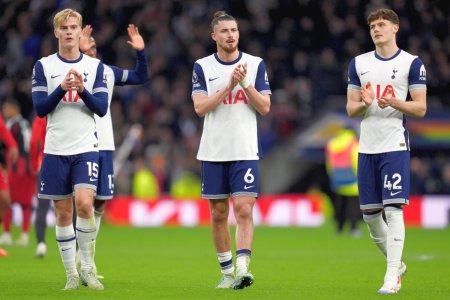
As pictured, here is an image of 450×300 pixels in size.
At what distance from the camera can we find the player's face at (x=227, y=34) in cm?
1038

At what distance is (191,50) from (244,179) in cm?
2108

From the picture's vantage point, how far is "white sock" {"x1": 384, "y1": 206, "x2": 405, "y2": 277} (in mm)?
9891

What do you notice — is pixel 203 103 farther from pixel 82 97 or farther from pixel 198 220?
pixel 198 220

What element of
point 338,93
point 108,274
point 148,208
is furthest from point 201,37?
point 108,274

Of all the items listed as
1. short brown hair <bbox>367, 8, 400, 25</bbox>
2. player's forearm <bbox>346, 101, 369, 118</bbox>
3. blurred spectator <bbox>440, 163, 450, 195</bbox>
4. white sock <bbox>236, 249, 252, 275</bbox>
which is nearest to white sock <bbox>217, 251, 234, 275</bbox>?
white sock <bbox>236, 249, 252, 275</bbox>

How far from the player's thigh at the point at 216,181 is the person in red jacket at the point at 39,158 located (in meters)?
2.52

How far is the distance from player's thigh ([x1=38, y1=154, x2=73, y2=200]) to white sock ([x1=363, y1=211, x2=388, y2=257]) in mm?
2830

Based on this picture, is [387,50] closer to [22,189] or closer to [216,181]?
[216,181]

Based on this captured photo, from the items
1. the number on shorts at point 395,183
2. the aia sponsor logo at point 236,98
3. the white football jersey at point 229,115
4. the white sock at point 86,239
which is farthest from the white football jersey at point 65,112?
the number on shorts at point 395,183

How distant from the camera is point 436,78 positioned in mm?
30938

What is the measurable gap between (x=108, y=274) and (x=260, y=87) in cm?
322

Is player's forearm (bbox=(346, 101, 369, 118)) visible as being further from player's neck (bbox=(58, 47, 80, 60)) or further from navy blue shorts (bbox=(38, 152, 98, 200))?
player's neck (bbox=(58, 47, 80, 60))

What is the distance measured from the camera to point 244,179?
34.1ft

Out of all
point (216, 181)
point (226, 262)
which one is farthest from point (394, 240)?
point (216, 181)
